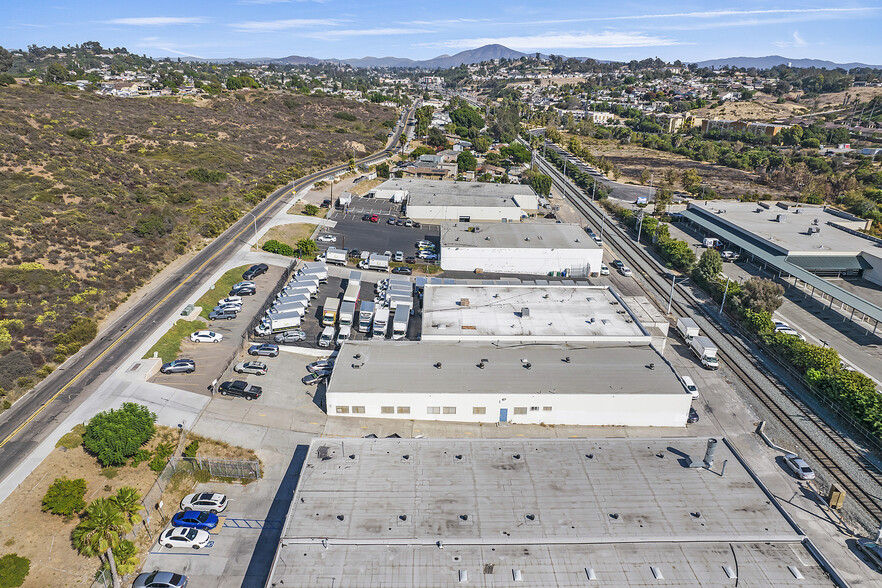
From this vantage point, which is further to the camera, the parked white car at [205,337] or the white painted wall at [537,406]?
the parked white car at [205,337]

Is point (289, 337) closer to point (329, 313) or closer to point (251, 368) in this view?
point (329, 313)

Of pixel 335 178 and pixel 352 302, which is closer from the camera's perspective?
pixel 352 302

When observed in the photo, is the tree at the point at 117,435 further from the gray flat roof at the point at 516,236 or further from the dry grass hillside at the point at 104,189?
the gray flat roof at the point at 516,236

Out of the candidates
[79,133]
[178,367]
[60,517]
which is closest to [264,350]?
[178,367]

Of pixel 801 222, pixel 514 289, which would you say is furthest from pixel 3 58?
pixel 801 222

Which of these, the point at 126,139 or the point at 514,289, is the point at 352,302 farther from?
the point at 126,139

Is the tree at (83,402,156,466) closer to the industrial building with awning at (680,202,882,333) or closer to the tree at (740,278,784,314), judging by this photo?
the tree at (740,278,784,314)

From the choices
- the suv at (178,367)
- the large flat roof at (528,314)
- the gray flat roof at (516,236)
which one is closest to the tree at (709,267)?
the gray flat roof at (516,236)
